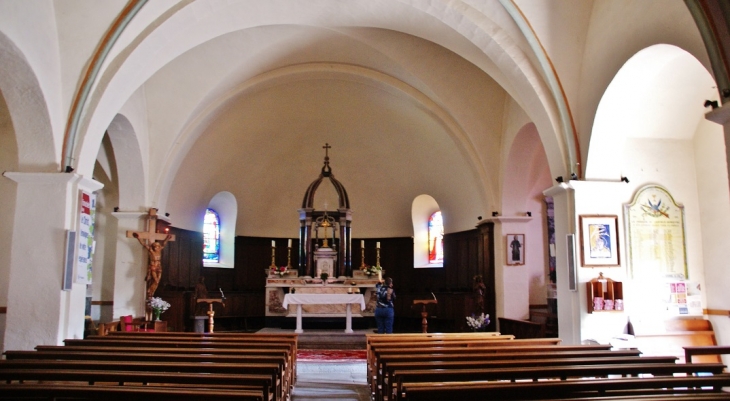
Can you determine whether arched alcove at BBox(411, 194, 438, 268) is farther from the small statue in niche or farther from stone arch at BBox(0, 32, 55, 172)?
stone arch at BBox(0, 32, 55, 172)

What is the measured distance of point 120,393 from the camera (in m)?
4.25

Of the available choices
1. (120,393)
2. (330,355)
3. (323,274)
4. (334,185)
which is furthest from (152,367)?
(334,185)

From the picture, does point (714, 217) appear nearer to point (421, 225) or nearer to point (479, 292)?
point (479, 292)

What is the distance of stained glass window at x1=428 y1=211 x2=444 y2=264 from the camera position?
17906mm

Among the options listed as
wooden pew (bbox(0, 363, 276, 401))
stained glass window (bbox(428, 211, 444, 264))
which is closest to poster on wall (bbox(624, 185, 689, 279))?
wooden pew (bbox(0, 363, 276, 401))

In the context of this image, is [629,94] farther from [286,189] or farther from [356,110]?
[286,189]

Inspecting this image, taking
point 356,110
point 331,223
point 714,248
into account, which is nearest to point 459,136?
point 356,110

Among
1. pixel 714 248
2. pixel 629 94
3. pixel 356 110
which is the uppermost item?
pixel 356 110

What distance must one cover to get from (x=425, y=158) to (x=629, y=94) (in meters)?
8.02

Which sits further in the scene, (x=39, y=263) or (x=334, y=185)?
(x=334, y=185)

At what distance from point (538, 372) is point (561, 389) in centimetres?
70

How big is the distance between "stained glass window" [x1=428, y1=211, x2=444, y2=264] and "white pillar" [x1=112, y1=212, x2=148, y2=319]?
8.23m

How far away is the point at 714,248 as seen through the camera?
32.1ft

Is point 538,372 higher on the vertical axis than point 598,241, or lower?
lower
